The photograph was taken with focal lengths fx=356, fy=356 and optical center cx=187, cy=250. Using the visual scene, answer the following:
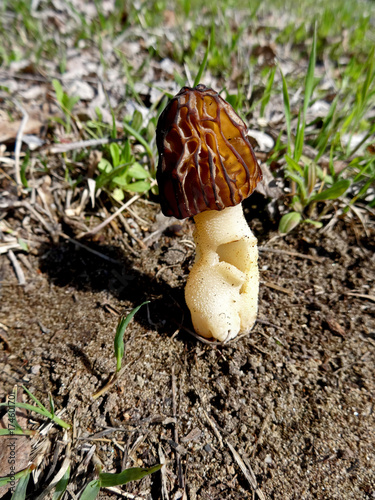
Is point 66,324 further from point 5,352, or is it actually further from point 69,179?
point 69,179

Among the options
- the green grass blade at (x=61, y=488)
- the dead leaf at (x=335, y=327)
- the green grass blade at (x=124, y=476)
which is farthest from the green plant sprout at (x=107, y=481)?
the dead leaf at (x=335, y=327)

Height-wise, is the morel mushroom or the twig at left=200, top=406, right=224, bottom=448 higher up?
the morel mushroom

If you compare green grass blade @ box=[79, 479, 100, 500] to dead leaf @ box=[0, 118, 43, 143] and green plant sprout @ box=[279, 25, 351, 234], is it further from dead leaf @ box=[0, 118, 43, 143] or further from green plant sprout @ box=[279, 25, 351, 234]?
dead leaf @ box=[0, 118, 43, 143]

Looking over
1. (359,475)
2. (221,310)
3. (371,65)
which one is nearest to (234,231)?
(221,310)

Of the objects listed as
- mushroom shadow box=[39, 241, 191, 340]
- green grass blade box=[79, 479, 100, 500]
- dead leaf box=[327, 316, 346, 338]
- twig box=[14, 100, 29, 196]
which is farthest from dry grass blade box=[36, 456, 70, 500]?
twig box=[14, 100, 29, 196]

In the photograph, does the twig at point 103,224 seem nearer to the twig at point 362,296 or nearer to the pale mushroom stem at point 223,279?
the pale mushroom stem at point 223,279

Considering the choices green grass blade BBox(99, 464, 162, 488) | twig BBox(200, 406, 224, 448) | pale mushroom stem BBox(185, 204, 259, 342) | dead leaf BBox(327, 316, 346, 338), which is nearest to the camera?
green grass blade BBox(99, 464, 162, 488)

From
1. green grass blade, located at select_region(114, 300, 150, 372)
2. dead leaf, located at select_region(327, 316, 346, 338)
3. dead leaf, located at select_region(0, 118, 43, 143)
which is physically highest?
dead leaf, located at select_region(0, 118, 43, 143)
